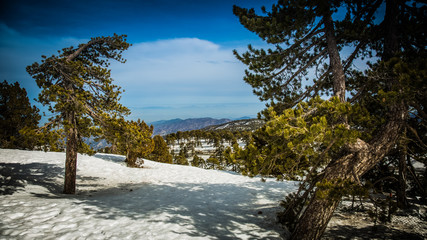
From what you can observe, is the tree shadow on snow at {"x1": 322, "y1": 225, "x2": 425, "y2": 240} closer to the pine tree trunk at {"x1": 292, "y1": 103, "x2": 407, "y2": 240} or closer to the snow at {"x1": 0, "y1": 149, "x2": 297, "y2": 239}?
the pine tree trunk at {"x1": 292, "y1": 103, "x2": 407, "y2": 240}

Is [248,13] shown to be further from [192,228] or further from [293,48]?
[192,228]

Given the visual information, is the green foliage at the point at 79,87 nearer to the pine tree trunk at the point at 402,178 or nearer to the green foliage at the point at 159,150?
the pine tree trunk at the point at 402,178

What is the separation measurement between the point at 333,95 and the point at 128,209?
7.81 metres

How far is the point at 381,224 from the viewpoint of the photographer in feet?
18.4

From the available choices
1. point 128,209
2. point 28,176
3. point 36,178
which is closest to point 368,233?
point 128,209

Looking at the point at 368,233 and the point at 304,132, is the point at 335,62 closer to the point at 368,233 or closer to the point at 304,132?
the point at 304,132

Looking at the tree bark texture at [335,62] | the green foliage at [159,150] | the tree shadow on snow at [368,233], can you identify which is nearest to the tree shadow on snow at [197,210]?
the tree shadow on snow at [368,233]

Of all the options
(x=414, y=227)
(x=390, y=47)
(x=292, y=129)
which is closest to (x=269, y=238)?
(x=292, y=129)

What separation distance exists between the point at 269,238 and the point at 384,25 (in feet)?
22.9

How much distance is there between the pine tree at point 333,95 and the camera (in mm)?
3395

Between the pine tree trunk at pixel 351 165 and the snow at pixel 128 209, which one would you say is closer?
the pine tree trunk at pixel 351 165

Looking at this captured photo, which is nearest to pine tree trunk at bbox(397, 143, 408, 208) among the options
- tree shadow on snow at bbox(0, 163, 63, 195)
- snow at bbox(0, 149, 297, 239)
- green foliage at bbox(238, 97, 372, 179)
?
green foliage at bbox(238, 97, 372, 179)

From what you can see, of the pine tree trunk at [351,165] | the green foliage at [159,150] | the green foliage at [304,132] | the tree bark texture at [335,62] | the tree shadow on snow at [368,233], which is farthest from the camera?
the green foliage at [159,150]

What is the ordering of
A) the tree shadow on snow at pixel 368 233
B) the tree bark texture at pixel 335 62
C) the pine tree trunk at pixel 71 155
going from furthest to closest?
the pine tree trunk at pixel 71 155
the tree shadow on snow at pixel 368 233
the tree bark texture at pixel 335 62
